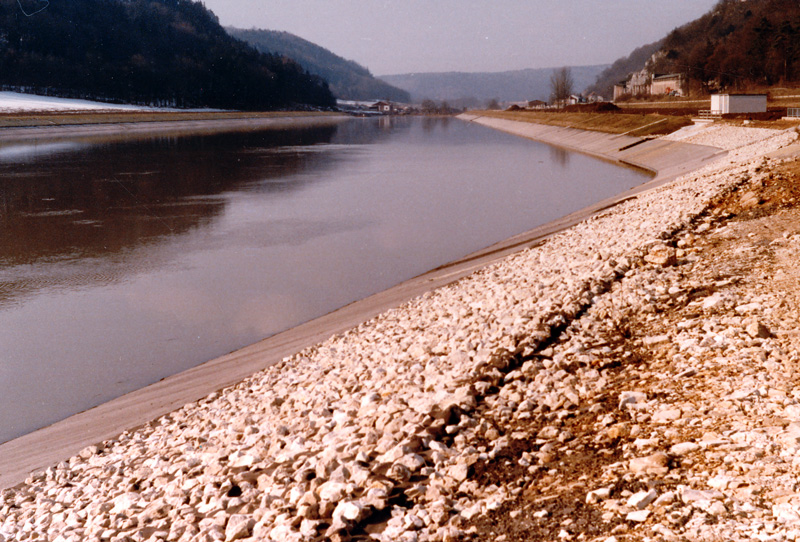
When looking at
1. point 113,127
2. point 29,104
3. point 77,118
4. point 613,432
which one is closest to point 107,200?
point 613,432

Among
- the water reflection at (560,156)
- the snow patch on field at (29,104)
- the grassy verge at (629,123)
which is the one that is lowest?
the water reflection at (560,156)

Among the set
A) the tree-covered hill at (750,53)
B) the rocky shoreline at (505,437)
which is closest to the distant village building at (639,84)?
the tree-covered hill at (750,53)

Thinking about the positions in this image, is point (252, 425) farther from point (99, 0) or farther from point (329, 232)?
point (99, 0)

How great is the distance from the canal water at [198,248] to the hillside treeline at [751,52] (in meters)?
45.8

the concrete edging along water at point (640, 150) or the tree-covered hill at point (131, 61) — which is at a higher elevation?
the tree-covered hill at point (131, 61)

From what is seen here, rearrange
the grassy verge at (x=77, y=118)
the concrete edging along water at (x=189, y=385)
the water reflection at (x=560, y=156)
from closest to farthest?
the concrete edging along water at (x=189, y=385), the water reflection at (x=560, y=156), the grassy verge at (x=77, y=118)

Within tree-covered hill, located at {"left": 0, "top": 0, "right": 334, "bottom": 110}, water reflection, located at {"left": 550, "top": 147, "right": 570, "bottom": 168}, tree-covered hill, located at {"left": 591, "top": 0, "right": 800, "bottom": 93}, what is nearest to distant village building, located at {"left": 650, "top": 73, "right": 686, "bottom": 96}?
tree-covered hill, located at {"left": 591, "top": 0, "right": 800, "bottom": 93}

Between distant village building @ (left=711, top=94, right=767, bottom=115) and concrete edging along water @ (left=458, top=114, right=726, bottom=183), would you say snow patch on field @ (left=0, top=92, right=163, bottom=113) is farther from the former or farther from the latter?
distant village building @ (left=711, top=94, right=767, bottom=115)

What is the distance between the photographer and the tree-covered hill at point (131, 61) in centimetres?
12762

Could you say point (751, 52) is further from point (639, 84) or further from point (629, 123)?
point (639, 84)

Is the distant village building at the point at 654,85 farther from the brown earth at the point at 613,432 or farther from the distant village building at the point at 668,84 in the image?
the brown earth at the point at 613,432

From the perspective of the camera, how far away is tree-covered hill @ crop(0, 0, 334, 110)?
128 m

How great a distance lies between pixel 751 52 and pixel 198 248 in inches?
2944

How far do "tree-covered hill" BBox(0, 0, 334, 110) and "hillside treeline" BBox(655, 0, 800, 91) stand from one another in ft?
303
